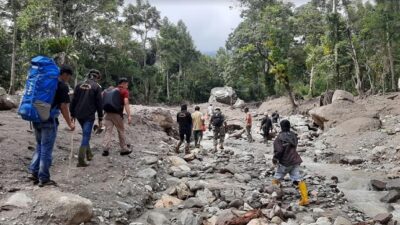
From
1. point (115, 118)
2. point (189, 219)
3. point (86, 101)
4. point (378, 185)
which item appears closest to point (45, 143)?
point (86, 101)

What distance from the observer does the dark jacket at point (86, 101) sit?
7.89 metres

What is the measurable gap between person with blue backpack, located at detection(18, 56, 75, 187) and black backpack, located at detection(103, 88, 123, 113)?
2.74 m

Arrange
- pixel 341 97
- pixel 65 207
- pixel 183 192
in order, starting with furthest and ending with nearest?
1. pixel 341 97
2. pixel 183 192
3. pixel 65 207

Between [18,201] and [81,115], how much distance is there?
2.40 metres

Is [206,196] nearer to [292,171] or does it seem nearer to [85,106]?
[292,171]

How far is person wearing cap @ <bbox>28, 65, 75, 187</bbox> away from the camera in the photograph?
6.14 m

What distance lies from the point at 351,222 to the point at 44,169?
5.09 m

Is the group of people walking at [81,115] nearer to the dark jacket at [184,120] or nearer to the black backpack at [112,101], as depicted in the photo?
the black backpack at [112,101]

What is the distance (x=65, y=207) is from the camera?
5.68 metres

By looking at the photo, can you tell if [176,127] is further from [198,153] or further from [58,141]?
[58,141]

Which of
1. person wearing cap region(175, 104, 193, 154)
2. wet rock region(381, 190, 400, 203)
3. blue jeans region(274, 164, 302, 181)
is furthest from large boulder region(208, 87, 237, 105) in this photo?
blue jeans region(274, 164, 302, 181)

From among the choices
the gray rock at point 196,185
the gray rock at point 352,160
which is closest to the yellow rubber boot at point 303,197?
the gray rock at point 196,185

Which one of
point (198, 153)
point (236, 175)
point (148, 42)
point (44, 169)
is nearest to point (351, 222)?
point (236, 175)

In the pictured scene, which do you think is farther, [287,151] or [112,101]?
[112,101]
